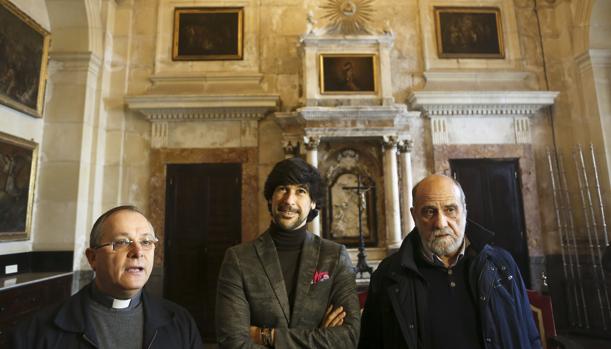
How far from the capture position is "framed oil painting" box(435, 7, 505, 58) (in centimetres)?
628

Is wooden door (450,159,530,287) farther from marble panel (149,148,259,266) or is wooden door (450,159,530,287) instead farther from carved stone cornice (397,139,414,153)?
marble panel (149,148,259,266)

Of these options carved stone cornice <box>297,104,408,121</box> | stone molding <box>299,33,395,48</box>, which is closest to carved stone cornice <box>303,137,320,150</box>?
carved stone cornice <box>297,104,408,121</box>

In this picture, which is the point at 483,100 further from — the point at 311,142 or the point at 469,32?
the point at 311,142

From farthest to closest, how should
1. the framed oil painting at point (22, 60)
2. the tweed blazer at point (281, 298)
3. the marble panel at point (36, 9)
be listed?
the marble panel at point (36, 9) → the framed oil painting at point (22, 60) → the tweed blazer at point (281, 298)

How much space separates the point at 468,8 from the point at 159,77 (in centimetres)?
562

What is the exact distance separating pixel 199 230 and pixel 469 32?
5822 millimetres

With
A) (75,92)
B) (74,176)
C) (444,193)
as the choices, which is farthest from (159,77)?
(444,193)

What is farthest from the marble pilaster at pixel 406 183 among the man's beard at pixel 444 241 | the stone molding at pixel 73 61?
the stone molding at pixel 73 61

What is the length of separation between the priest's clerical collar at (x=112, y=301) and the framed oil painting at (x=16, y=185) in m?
4.24

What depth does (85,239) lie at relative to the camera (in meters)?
5.35

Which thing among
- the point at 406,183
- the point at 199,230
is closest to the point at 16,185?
the point at 199,230

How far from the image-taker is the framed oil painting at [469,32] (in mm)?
6277

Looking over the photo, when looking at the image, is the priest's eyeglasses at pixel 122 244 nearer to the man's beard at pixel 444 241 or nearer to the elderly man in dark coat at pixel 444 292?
the elderly man in dark coat at pixel 444 292

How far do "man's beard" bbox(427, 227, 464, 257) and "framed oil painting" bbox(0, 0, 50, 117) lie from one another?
5.27 metres
